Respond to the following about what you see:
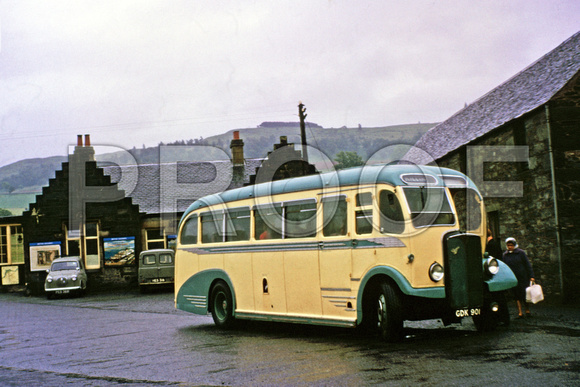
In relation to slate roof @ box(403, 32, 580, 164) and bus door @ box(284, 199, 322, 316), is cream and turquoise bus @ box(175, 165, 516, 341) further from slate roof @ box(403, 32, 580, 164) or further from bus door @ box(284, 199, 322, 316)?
slate roof @ box(403, 32, 580, 164)

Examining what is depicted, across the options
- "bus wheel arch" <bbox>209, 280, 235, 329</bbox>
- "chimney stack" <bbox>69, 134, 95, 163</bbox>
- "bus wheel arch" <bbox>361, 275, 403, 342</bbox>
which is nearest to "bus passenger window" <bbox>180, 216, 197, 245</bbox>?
"bus wheel arch" <bbox>209, 280, 235, 329</bbox>

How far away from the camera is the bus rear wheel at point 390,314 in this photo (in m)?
10.4

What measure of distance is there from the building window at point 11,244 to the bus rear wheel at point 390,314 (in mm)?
34142

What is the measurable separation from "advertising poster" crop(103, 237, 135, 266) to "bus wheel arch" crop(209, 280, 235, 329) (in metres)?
22.7

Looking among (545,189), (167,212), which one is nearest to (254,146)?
(167,212)

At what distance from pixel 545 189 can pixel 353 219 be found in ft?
26.9

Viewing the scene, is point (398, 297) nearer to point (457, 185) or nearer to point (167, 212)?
point (457, 185)

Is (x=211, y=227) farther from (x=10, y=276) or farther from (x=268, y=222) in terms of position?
(x=10, y=276)

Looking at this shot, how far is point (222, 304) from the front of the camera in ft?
49.4

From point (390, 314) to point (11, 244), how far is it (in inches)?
1364

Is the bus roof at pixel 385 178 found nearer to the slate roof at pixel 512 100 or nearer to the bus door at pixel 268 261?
the bus door at pixel 268 261

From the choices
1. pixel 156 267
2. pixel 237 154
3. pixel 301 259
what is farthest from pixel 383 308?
pixel 237 154

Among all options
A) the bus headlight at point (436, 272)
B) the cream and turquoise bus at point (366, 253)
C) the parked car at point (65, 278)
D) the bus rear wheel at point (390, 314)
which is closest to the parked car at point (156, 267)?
the parked car at point (65, 278)

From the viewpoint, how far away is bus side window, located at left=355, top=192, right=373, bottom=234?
1111 cm
